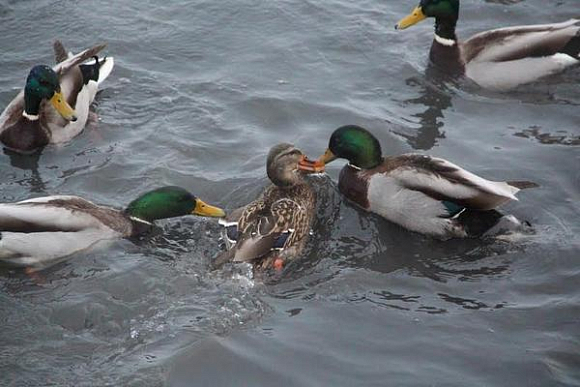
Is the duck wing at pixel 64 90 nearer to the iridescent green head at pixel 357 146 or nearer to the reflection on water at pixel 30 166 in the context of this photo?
the reflection on water at pixel 30 166

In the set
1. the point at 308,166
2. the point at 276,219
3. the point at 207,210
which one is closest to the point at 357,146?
the point at 308,166

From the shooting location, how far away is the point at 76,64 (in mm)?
9273

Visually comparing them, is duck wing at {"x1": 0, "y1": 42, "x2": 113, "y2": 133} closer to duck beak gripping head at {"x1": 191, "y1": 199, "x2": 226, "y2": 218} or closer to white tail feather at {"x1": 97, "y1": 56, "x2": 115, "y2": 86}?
white tail feather at {"x1": 97, "y1": 56, "x2": 115, "y2": 86}

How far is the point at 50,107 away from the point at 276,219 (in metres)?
3.25

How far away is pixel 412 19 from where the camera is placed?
10.4 metres

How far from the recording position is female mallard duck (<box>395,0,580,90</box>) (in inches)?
385

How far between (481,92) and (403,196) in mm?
2799

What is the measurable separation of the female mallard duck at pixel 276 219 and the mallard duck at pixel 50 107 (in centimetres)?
246

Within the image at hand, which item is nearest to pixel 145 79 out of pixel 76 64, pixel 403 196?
pixel 76 64

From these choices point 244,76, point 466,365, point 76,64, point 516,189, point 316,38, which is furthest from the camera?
point 316,38

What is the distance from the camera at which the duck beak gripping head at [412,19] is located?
1033cm

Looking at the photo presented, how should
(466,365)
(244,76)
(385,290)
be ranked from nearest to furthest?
(466,365) < (385,290) < (244,76)

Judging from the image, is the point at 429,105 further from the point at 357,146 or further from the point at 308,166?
the point at 308,166

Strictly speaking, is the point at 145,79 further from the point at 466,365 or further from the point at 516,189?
the point at 466,365
